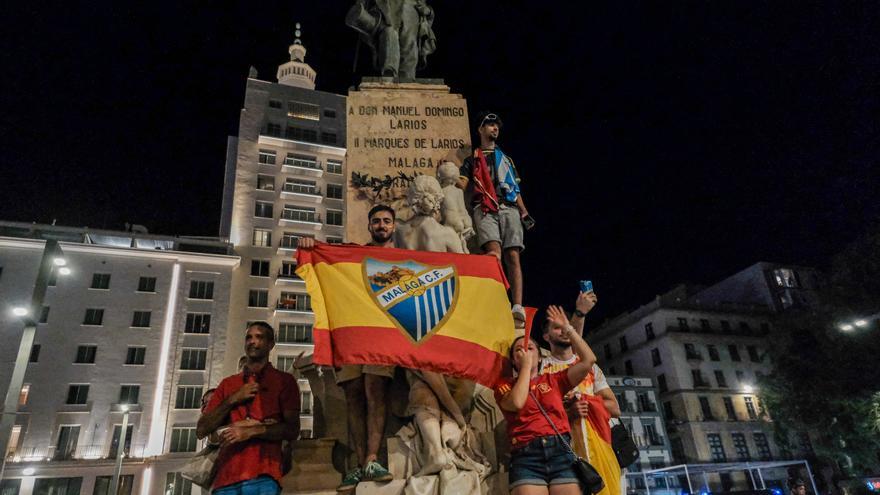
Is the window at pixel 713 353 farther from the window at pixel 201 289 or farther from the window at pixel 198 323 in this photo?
the window at pixel 201 289

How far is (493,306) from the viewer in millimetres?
5387

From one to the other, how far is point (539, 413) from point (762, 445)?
187 feet

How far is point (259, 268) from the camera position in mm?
46406

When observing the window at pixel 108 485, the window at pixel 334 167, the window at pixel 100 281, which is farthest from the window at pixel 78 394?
the window at pixel 334 167

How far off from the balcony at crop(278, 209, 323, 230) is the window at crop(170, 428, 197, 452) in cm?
1971

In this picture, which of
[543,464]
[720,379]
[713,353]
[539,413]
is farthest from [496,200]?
[713,353]

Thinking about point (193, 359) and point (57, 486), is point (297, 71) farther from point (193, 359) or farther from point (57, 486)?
point (57, 486)

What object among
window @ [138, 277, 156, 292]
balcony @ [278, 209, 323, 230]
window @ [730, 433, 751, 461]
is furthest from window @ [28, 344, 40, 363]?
window @ [730, 433, 751, 461]

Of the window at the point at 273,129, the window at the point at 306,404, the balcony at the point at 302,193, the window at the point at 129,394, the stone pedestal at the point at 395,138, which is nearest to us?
the stone pedestal at the point at 395,138

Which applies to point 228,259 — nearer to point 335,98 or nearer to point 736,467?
point 335,98

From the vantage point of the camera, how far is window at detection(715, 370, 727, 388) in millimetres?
53094

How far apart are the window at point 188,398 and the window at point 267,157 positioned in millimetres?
23117

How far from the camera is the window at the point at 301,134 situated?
53656mm

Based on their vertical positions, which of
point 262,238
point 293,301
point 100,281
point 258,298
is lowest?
point 293,301
